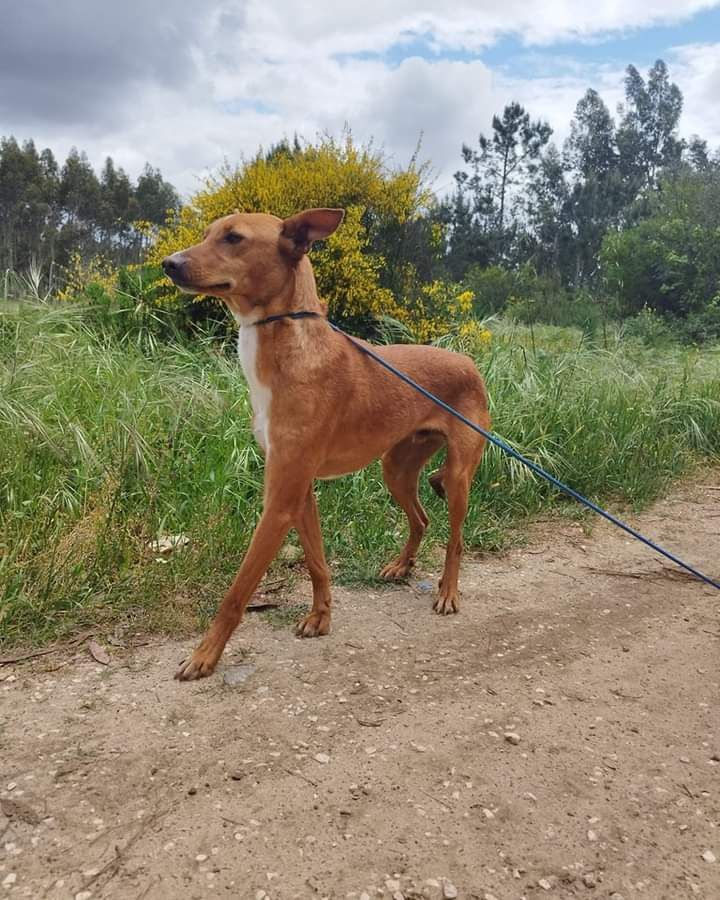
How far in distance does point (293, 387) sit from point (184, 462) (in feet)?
5.98

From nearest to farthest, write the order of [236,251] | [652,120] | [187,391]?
[236,251]
[187,391]
[652,120]

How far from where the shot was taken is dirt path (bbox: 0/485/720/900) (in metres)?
1.96

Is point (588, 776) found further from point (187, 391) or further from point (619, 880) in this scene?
point (187, 391)

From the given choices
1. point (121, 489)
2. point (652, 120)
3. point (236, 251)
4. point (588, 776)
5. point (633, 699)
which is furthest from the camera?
point (652, 120)

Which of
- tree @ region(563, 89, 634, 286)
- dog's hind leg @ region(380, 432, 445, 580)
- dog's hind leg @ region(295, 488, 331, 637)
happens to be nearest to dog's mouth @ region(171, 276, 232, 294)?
dog's hind leg @ region(295, 488, 331, 637)

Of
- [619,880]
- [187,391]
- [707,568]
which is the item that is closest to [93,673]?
[619,880]

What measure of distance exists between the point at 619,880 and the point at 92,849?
4.64 feet

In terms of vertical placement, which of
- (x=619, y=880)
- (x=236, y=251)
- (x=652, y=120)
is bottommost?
(x=619, y=880)

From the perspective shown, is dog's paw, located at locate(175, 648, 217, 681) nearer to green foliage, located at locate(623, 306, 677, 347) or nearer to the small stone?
the small stone

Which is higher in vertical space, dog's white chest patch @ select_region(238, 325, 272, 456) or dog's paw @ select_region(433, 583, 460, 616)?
dog's white chest patch @ select_region(238, 325, 272, 456)

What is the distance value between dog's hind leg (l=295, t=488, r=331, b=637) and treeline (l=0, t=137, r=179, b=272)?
51.3 feet

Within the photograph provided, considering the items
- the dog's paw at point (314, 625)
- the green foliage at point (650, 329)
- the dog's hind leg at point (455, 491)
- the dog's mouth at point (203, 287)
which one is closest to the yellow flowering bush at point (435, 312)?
the dog's hind leg at point (455, 491)

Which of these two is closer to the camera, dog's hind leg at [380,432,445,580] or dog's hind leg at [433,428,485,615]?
dog's hind leg at [433,428,485,615]

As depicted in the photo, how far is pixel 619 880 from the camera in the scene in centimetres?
197
